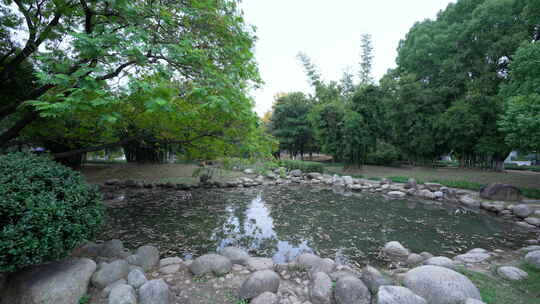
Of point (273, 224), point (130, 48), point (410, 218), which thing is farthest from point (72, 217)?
point (410, 218)

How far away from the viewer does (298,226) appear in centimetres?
561

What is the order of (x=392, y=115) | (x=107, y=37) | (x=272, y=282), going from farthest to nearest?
1. (x=392, y=115)
2. (x=107, y=37)
3. (x=272, y=282)

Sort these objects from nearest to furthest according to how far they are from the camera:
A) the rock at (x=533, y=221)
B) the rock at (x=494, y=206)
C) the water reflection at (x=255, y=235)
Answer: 1. the water reflection at (x=255, y=235)
2. the rock at (x=533, y=221)
3. the rock at (x=494, y=206)

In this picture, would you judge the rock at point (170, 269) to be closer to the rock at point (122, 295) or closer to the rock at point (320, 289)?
the rock at point (122, 295)

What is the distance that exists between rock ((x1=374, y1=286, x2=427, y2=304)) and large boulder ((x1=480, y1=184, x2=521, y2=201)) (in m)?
8.94

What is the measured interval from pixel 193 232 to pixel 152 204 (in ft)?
10.5

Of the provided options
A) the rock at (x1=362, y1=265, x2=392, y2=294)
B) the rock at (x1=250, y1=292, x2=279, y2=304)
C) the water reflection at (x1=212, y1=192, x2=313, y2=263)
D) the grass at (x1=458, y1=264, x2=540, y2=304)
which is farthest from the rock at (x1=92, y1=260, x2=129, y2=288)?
the grass at (x1=458, y1=264, x2=540, y2=304)

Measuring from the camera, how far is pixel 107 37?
8.77ft

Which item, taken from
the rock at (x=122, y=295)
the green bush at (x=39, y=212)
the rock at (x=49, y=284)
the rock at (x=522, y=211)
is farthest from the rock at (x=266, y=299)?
the rock at (x=522, y=211)

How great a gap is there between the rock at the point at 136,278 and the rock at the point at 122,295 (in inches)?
4.7

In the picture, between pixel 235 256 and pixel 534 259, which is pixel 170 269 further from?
pixel 534 259

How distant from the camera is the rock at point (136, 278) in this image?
2.44 m

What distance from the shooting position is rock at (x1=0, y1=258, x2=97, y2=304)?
2.05 m

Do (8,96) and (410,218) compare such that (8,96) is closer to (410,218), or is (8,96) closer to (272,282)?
(272,282)
